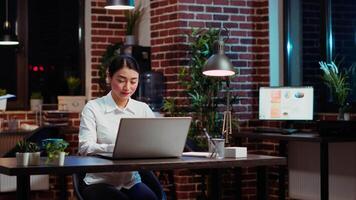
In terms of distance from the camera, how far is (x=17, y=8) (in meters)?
7.38

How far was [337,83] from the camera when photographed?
6.14m

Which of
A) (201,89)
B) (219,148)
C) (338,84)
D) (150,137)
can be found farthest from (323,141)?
(150,137)

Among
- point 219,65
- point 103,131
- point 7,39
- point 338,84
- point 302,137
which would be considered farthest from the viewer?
point 7,39

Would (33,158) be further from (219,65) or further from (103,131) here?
(219,65)

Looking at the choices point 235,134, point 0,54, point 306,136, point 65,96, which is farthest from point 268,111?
point 0,54

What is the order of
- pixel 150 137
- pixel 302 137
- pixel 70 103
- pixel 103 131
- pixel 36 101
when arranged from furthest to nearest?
pixel 70 103 → pixel 36 101 → pixel 302 137 → pixel 103 131 → pixel 150 137

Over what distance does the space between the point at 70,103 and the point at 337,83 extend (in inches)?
110

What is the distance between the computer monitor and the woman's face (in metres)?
2.49

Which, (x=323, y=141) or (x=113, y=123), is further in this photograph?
(x=323, y=141)

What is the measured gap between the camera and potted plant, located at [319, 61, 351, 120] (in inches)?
239

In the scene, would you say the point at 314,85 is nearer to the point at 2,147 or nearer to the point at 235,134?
the point at 235,134

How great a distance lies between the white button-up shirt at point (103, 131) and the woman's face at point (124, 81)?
94 millimetres

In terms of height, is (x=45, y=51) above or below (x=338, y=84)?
above

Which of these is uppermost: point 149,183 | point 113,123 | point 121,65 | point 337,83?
point 121,65
